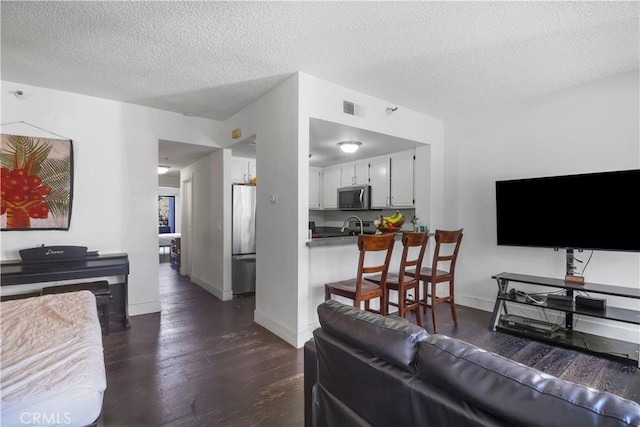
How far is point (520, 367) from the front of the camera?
0.93 meters

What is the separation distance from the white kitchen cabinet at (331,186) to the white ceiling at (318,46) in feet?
9.19

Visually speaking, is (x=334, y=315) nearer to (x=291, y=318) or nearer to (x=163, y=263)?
(x=291, y=318)

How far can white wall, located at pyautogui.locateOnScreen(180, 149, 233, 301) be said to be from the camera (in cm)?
462

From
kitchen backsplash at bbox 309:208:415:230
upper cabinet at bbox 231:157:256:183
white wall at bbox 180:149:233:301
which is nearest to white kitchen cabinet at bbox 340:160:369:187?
kitchen backsplash at bbox 309:208:415:230

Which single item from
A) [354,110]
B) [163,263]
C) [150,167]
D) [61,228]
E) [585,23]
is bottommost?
[163,263]

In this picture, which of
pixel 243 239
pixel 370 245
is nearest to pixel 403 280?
pixel 370 245

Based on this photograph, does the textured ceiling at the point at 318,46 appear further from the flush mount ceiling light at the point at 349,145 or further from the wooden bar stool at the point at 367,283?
the wooden bar stool at the point at 367,283

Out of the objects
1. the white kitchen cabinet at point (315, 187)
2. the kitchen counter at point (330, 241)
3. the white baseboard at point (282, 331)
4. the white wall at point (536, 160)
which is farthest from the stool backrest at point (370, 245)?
the white kitchen cabinet at point (315, 187)

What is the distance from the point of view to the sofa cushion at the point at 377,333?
113 cm

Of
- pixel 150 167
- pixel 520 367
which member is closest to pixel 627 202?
pixel 520 367

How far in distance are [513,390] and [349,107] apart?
3.05 m

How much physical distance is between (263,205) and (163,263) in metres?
5.79

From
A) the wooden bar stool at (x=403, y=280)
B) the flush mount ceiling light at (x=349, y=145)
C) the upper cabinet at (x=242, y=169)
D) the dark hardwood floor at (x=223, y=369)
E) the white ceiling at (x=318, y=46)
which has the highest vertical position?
the white ceiling at (x=318, y=46)

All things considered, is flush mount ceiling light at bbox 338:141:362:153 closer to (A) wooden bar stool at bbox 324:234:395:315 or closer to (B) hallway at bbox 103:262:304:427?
(A) wooden bar stool at bbox 324:234:395:315
